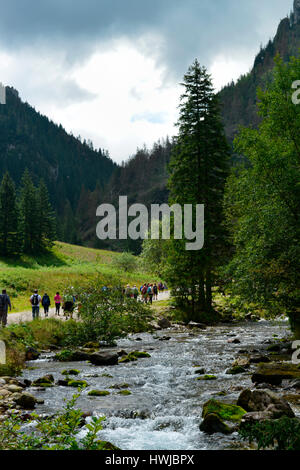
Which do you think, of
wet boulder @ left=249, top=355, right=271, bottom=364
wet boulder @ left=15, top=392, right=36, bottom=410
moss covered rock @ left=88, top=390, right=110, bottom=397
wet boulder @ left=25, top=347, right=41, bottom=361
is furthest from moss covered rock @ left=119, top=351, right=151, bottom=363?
wet boulder @ left=15, top=392, right=36, bottom=410

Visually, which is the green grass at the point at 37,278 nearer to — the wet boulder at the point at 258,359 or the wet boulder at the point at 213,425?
the wet boulder at the point at 258,359

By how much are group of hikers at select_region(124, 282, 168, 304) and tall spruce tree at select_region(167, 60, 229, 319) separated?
118 inches

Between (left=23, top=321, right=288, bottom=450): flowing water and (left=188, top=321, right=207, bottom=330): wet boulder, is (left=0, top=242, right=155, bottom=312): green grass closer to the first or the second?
(left=188, top=321, right=207, bottom=330): wet boulder

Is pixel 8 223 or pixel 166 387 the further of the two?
pixel 8 223

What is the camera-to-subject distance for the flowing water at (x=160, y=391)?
8.63 metres

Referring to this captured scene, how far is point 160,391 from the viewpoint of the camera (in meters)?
12.5

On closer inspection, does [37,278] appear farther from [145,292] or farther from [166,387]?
[166,387]

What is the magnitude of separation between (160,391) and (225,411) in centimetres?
332

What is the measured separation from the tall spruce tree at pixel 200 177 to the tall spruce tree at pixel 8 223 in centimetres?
4948

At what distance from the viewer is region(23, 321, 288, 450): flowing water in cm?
863

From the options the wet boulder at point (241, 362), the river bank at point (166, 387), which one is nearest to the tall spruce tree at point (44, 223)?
the river bank at point (166, 387)

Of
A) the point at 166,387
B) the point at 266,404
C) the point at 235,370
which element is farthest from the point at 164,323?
the point at 266,404
